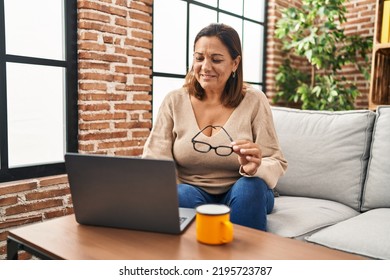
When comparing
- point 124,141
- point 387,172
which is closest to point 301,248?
point 387,172

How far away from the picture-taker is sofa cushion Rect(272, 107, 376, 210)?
186 cm

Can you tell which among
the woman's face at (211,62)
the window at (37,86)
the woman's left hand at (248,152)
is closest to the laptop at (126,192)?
the woman's left hand at (248,152)

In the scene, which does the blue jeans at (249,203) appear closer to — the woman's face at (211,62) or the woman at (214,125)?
the woman at (214,125)

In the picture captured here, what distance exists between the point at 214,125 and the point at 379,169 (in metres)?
0.79

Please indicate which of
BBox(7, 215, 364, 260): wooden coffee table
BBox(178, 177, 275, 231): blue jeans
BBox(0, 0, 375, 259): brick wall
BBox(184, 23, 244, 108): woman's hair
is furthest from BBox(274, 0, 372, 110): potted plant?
BBox(7, 215, 364, 260): wooden coffee table

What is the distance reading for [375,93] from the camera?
3016 millimetres

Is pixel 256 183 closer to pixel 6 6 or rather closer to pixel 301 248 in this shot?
pixel 301 248

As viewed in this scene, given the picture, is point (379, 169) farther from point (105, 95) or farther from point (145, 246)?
point (105, 95)

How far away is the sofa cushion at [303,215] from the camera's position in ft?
5.01

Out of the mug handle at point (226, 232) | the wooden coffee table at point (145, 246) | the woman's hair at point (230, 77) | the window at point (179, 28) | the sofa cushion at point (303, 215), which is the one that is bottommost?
the sofa cushion at point (303, 215)

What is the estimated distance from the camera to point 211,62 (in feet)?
5.28

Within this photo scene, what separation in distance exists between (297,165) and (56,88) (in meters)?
1.43

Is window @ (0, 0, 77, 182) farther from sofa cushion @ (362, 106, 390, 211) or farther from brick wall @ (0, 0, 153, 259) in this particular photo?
sofa cushion @ (362, 106, 390, 211)

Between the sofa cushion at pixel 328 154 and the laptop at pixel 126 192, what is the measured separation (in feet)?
3.41
